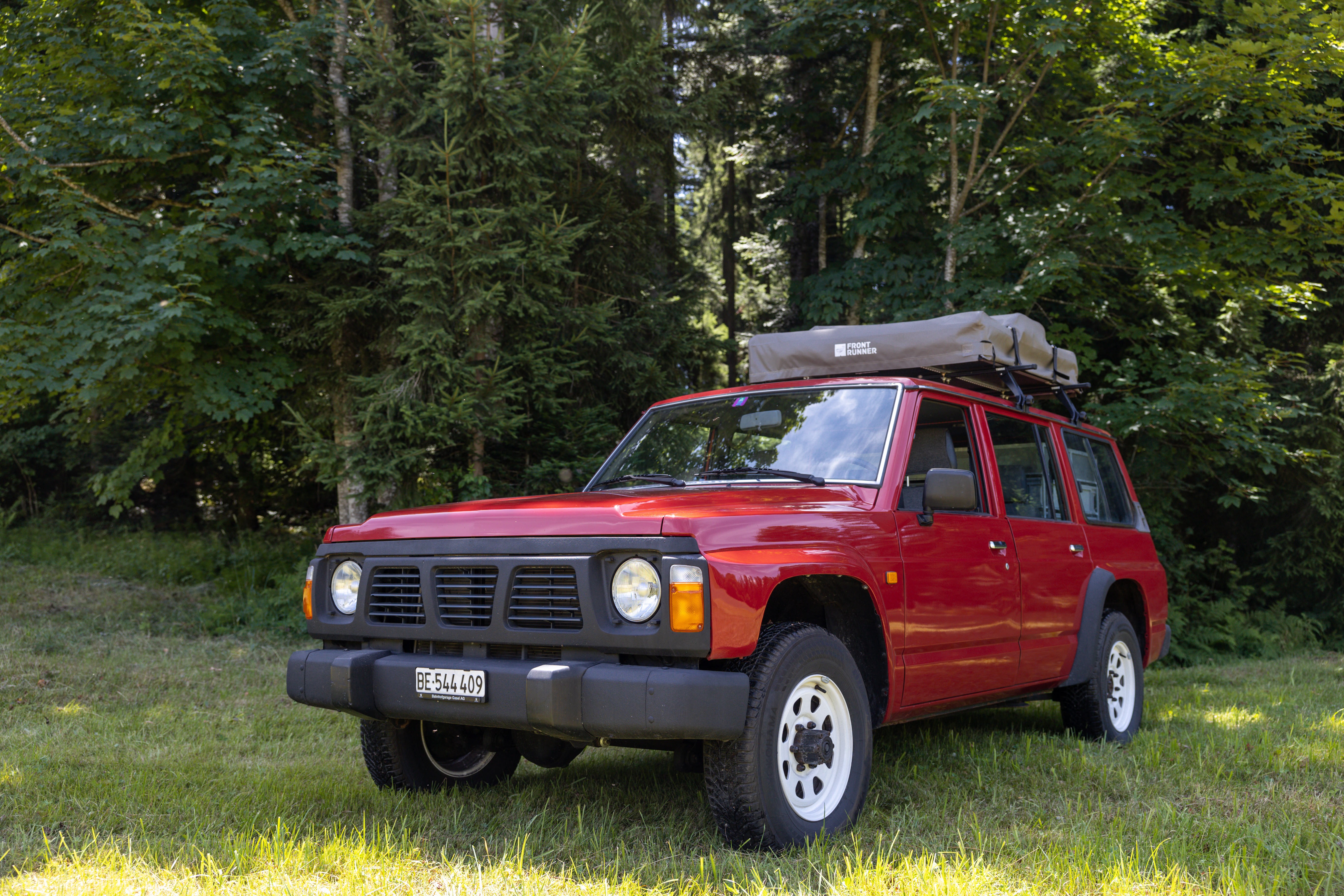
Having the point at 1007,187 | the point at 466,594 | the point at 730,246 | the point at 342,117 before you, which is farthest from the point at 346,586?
the point at 730,246

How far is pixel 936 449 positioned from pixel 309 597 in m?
2.93

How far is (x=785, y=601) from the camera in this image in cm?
399

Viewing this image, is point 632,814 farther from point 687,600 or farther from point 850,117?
point 850,117

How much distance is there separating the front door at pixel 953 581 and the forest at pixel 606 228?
307 centimetres

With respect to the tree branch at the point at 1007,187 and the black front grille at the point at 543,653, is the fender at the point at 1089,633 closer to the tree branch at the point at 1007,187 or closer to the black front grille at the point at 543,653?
the black front grille at the point at 543,653

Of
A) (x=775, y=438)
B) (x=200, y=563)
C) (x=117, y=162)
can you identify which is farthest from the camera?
(x=200, y=563)

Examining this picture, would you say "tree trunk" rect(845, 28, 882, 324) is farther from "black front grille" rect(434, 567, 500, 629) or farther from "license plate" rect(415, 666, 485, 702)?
"license plate" rect(415, 666, 485, 702)

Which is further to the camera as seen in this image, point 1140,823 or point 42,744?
point 42,744

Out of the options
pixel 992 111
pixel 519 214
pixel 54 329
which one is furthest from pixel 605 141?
pixel 54 329

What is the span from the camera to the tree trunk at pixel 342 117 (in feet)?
35.6

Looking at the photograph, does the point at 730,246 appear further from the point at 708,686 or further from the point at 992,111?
the point at 708,686

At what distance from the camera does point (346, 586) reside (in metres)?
4.27

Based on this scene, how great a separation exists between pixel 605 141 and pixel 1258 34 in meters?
7.38

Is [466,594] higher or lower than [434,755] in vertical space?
higher
